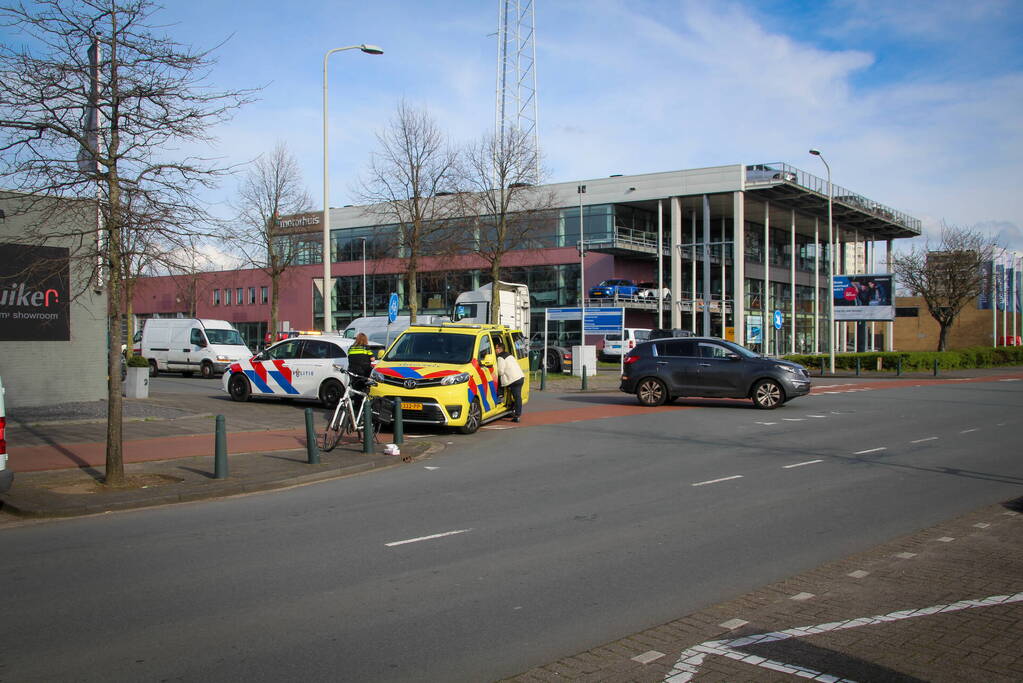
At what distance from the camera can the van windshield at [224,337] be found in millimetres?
32188

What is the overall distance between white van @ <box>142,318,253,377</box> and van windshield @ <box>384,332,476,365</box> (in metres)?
16.9

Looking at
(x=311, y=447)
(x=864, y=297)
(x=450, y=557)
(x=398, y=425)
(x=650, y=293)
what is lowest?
(x=450, y=557)

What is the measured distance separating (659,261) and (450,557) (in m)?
49.2

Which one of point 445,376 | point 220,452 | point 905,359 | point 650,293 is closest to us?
point 220,452

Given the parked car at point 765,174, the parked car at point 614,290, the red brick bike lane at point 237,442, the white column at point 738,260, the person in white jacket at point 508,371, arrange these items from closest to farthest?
1. the red brick bike lane at point 237,442
2. the person in white jacket at point 508,371
3. the parked car at point 765,174
4. the parked car at point 614,290
5. the white column at point 738,260

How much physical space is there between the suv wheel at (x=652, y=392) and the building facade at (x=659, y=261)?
84.4ft

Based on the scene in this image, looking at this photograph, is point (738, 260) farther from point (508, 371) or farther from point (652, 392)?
point (508, 371)

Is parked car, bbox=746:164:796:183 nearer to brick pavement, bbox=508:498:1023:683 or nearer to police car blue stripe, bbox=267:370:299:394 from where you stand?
police car blue stripe, bbox=267:370:299:394

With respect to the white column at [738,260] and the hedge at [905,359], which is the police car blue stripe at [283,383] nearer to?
the hedge at [905,359]

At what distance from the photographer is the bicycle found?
13211 mm

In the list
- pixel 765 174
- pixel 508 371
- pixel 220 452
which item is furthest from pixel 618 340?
pixel 220 452

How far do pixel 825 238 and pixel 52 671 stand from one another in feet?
242

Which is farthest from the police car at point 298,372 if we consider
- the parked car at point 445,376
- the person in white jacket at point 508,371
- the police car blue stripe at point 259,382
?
the person in white jacket at point 508,371

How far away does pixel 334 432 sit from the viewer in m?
13.3
